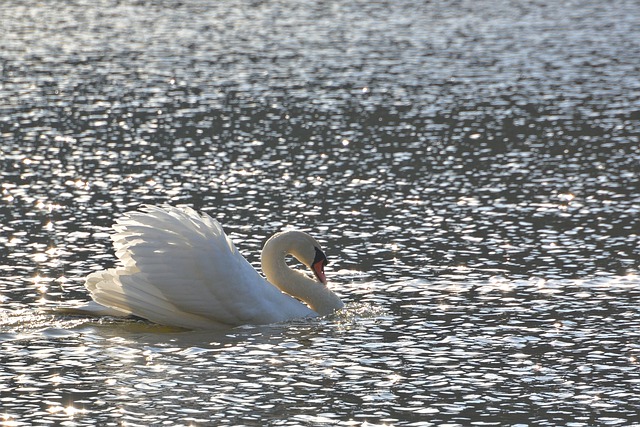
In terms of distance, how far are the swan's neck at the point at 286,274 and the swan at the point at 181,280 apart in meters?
0.42

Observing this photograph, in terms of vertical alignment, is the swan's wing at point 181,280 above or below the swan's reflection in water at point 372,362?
above

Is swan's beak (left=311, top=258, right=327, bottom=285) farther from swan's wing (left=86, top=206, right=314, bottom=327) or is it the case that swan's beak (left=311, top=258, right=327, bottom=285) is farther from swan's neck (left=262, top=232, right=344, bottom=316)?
swan's wing (left=86, top=206, right=314, bottom=327)

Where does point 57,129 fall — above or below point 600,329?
above

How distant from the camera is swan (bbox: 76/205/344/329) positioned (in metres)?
11.4

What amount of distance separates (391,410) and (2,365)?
113 inches

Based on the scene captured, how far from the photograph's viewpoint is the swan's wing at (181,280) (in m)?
11.4

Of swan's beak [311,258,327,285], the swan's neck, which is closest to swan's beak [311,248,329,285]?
swan's beak [311,258,327,285]

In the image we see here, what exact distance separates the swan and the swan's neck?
419 mm

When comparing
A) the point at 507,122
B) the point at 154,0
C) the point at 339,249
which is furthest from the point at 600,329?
the point at 154,0

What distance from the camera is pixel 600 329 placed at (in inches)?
442

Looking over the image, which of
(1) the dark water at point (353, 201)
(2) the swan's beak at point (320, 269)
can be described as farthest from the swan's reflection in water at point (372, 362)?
(2) the swan's beak at point (320, 269)

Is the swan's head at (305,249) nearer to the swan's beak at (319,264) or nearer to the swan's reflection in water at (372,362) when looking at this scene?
the swan's beak at (319,264)

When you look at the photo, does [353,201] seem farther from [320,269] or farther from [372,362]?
[372,362]

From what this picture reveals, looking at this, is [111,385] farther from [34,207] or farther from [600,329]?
[34,207]
